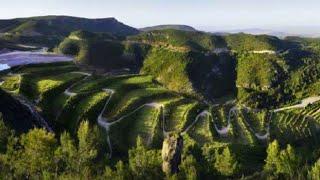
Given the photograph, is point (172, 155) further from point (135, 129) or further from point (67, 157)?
point (135, 129)

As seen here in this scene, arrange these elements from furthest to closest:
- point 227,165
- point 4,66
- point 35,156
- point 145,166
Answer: point 4,66
point 227,165
point 145,166
point 35,156

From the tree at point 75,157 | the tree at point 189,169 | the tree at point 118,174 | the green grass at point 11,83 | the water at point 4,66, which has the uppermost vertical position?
the water at point 4,66

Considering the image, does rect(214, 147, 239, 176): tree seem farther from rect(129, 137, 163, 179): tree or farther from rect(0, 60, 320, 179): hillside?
rect(129, 137, 163, 179): tree

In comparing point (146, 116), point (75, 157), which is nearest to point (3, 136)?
point (75, 157)

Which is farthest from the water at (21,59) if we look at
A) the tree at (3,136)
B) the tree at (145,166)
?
the tree at (145,166)

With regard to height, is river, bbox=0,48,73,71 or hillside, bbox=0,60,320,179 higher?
river, bbox=0,48,73,71

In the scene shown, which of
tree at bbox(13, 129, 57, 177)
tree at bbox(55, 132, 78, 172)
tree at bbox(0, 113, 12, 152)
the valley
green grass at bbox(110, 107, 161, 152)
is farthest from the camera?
green grass at bbox(110, 107, 161, 152)

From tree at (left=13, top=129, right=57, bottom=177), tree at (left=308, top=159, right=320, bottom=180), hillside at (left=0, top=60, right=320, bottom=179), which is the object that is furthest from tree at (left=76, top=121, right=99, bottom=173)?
tree at (left=308, top=159, right=320, bottom=180)

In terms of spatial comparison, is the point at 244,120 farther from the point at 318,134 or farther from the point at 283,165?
the point at 283,165

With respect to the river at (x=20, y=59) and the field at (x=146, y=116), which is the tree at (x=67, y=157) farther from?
the river at (x=20, y=59)
